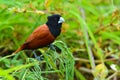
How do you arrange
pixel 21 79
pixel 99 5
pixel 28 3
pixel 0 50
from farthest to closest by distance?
pixel 99 5, pixel 0 50, pixel 28 3, pixel 21 79

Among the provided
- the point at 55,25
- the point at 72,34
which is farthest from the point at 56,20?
the point at 72,34

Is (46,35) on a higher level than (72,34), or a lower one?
higher

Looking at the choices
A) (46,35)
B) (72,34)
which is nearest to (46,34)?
(46,35)

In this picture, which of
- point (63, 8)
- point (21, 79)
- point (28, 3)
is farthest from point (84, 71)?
point (21, 79)

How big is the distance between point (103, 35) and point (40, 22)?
2.04 feet

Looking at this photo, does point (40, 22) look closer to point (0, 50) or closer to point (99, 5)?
point (0, 50)

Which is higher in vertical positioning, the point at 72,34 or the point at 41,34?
the point at 41,34

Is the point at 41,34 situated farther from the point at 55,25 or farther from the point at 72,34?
the point at 72,34

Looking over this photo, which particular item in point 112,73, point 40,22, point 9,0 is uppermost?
point 9,0

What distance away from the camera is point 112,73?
338cm

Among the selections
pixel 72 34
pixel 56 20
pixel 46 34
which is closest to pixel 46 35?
pixel 46 34

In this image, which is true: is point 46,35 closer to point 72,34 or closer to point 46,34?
point 46,34

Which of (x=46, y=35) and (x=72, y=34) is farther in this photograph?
(x=72, y=34)

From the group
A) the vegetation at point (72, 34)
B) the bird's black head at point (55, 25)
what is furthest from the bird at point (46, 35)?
the vegetation at point (72, 34)
